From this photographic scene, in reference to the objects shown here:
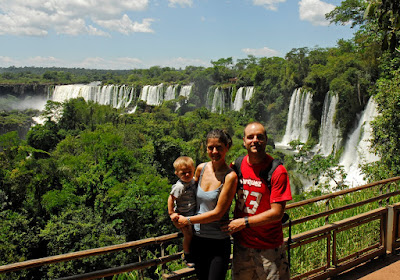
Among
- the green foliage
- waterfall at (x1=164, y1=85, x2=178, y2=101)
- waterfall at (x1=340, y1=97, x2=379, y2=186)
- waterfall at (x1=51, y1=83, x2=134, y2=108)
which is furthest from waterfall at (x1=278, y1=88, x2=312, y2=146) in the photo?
waterfall at (x1=51, y1=83, x2=134, y2=108)

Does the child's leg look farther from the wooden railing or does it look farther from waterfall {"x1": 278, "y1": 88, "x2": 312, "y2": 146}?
waterfall {"x1": 278, "y1": 88, "x2": 312, "y2": 146}

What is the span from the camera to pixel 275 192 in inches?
76.2

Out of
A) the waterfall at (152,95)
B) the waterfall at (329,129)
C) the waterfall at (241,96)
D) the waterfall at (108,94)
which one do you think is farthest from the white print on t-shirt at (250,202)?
the waterfall at (108,94)

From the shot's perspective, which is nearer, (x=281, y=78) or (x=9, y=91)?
(x=281, y=78)

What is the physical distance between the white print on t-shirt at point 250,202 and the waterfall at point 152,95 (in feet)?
159

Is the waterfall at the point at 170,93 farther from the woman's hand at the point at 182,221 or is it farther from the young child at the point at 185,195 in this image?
the woman's hand at the point at 182,221

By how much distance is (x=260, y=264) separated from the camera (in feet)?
6.73

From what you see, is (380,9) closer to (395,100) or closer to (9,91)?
(395,100)

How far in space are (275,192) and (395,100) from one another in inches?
269

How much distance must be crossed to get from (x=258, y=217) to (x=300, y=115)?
26324mm

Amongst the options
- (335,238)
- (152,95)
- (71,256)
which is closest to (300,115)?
(335,238)

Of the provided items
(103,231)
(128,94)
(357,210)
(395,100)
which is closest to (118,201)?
(103,231)

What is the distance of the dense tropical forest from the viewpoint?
9430 mm

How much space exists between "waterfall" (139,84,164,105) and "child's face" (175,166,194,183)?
159 feet
